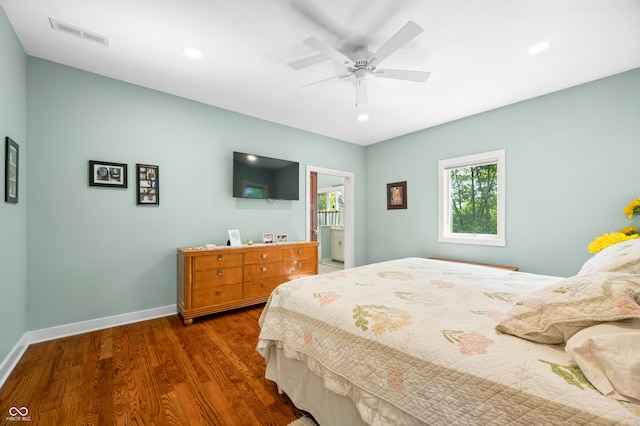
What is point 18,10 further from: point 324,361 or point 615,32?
point 615,32

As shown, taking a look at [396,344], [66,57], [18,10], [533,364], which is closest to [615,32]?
[533,364]

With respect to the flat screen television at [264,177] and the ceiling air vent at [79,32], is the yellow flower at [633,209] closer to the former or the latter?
the flat screen television at [264,177]

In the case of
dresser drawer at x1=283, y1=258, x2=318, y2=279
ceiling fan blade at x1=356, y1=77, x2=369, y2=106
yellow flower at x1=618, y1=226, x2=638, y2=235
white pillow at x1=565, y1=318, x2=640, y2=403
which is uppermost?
ceiling fan blade at x1=356, y1=77, x2=369, y2=106

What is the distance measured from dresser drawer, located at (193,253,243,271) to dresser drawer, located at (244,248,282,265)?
0.32 ft

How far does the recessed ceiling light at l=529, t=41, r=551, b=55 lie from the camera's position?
2.14 metres

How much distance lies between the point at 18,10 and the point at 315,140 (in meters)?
3.37

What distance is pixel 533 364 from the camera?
0.83 m

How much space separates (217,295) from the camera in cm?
299

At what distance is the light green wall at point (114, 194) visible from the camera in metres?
2.45

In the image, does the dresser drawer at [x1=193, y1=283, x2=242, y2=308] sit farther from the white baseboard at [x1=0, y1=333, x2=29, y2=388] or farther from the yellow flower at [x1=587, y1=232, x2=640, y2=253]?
the yellow flower at [x1=587, y1=232, x2=640, y2=253]

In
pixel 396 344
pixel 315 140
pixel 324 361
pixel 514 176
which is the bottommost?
pixel 324 361

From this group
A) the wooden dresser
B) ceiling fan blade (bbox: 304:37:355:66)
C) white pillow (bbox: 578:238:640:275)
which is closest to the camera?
white pillow (bbox: 578:238:640:275)

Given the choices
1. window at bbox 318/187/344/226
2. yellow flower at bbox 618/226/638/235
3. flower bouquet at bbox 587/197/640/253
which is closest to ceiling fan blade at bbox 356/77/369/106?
flower bouquet at bbox 587/197/640/253

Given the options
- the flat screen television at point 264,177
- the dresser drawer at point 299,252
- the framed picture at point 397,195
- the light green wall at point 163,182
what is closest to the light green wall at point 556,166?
A: the light green wall at point 163,182
